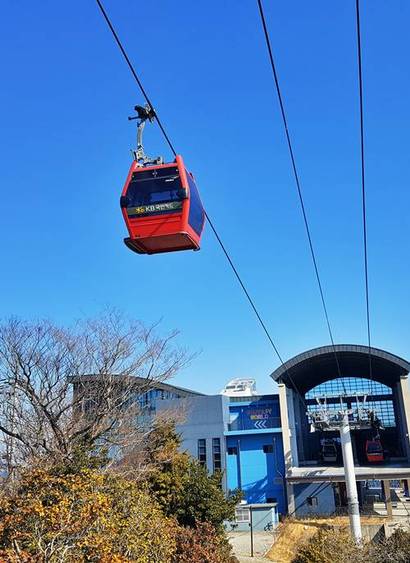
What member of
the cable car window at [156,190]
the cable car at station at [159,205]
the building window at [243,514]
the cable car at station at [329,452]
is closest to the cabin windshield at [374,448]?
the cable car at station at [329,452]

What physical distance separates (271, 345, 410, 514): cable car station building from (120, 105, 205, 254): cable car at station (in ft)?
77.7

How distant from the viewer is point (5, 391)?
1852 centimetres

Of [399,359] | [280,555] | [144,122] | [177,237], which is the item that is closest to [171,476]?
[280,555]

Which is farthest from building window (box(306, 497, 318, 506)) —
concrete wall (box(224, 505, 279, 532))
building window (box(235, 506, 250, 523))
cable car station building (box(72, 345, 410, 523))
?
building window (box(235, 506, 250, 523))

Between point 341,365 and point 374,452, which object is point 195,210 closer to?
point 374,452

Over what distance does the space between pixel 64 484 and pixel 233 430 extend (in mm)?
26934

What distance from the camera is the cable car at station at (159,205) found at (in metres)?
8.42

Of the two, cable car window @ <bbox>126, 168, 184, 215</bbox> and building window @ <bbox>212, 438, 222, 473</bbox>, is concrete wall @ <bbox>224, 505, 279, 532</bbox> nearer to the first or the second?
building window @ <bbox>212, 438, 222, 473</bbox>

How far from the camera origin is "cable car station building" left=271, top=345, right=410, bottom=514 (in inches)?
1252

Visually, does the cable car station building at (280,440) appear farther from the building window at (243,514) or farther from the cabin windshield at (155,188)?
the cabin windshield at (155,188)

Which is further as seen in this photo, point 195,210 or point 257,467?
point 257,467

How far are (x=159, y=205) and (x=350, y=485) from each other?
911 inches

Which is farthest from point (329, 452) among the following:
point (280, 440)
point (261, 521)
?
point (261, 521)

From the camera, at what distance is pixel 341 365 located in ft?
133
